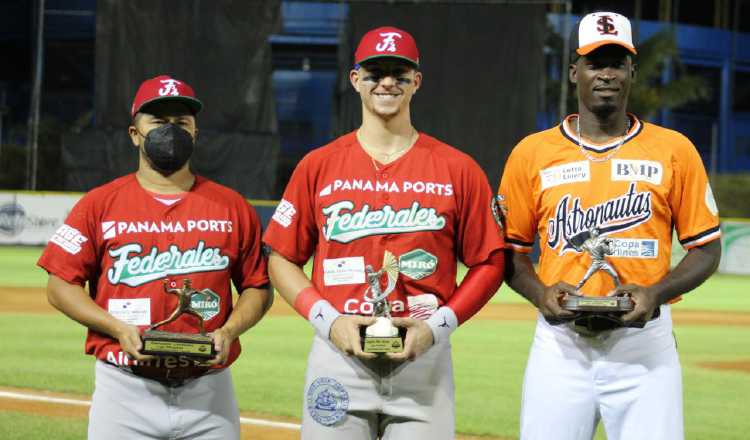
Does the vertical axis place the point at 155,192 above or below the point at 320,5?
below

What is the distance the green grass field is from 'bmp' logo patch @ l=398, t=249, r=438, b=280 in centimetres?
453

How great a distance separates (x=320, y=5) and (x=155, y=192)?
3651 cm

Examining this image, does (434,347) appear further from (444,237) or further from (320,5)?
(320,5)

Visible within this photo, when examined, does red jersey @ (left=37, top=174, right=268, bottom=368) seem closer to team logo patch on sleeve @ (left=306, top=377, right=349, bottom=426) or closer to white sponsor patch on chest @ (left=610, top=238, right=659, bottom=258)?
team logo patch on sleeve @ (left=306, top=377, right=349, bottom=426)

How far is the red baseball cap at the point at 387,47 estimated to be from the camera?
13.1 ft

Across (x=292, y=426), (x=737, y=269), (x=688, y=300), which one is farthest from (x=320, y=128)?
(x=292, y=426)

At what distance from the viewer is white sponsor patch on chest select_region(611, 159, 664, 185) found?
4099 mm

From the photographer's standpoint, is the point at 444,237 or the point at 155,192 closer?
the point at 444,237

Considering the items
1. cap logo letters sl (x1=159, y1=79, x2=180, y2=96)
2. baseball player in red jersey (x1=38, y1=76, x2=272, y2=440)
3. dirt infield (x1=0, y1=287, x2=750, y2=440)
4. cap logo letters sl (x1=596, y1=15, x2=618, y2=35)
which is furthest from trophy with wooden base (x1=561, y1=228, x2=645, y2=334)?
dirt infield (x1=0, y1=287, x2=750, y2=440)

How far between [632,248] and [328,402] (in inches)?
47.6

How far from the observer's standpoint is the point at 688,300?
1961cm

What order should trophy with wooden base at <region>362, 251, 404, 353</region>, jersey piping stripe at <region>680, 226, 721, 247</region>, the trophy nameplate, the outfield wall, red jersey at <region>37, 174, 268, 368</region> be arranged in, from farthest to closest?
1. the outfield wall
2. red jersey at <region>37, 174, 268, 368</region>
3. jersey piping stripe at <region>680, 226, 721, 247</region>
4. the trophy nameplate
5. trophy with wooden base at <region>362, 251, 404, 353</region>

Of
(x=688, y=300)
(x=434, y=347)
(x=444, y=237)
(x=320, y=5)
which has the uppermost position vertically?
(x=320, y=5)

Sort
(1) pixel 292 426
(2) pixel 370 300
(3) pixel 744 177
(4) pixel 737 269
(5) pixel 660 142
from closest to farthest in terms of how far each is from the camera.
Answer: (2) pixel 370 300, (5) pixel 660 142, (1) pixel 292 426, (4) pixel 737 269, (3) pixel 744 177
